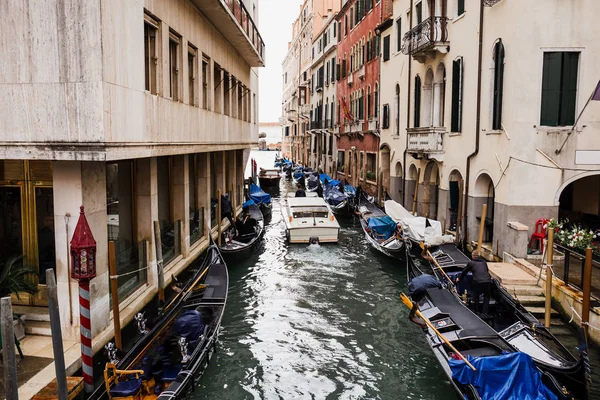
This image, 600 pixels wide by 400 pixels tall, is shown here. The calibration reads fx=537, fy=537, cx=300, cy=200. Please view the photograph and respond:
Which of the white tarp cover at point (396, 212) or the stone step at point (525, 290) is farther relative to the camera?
the white tarp cover at point (396, 212)

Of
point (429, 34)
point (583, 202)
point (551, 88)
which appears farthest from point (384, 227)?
point (551, 88)

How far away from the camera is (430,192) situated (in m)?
19.3

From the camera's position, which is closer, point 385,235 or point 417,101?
point 385,235

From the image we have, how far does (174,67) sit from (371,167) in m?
17.4

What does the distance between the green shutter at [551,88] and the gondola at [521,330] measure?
12.6 feet

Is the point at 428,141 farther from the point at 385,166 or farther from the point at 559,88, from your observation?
the point at 385,166

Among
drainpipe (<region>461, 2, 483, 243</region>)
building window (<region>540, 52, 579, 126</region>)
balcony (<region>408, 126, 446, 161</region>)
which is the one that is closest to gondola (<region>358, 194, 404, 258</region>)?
drainpipe (<region>461, 2, 483, 243</region>)

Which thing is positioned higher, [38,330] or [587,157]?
[587,157]

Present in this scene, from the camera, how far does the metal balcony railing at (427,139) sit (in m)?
16.6

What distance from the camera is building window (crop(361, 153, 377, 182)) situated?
26406 millimetres

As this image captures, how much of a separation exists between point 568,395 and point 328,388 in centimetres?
324

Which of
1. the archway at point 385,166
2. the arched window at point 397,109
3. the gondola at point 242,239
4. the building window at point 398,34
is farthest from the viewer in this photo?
the archway at point 385,166

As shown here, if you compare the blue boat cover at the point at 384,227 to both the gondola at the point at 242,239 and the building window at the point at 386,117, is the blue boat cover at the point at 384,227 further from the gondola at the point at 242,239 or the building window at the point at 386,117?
the building window at the point at 386,117

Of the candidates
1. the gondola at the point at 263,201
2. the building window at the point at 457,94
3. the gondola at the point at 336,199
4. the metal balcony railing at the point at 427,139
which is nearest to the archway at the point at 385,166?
the gondola at the point at 336,199
